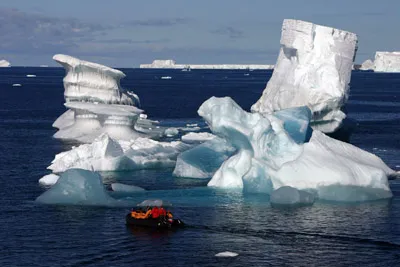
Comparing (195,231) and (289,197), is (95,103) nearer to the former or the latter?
(289,197)

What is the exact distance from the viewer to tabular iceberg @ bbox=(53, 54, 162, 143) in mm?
53250

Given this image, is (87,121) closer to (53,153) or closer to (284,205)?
(53,153)

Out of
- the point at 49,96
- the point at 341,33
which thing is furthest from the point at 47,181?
the point at 49,96

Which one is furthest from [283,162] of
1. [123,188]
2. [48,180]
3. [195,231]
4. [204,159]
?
[48,180]

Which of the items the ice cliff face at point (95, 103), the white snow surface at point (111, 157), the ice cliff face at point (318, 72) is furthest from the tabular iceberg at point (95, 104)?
the ice cliff face at point (318, 72)

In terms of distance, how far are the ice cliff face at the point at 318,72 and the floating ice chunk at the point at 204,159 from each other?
1088cm

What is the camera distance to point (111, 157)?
4231 cm

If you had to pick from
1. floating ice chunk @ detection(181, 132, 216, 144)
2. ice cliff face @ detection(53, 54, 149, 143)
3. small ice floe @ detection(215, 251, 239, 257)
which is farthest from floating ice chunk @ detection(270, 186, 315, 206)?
ice cliff face @ detection(53, 54, 149, 143)

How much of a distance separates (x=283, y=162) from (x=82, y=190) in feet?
31.3

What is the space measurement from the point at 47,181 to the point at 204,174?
26.1 feet

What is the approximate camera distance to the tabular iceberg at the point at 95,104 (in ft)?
175

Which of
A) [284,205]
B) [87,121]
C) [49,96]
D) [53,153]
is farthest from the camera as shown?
[49,96]

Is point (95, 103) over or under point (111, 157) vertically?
over

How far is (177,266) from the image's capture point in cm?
2500
